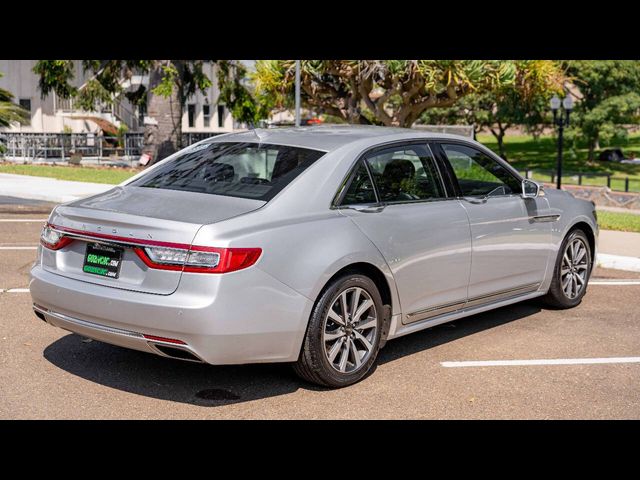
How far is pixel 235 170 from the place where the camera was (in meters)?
6.02

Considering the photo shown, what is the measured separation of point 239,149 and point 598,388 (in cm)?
295

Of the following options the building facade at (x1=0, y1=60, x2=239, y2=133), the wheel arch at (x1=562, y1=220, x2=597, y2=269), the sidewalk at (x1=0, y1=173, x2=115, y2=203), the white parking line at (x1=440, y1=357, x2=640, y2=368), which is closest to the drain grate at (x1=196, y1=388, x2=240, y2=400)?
the white parking line at (x1=440, y1=357, x2=640, y2=368)

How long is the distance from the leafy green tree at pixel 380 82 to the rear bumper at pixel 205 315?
18.4m

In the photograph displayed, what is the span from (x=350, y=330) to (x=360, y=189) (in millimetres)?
984

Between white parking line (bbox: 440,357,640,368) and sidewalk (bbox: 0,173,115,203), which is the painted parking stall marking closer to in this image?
white parking line (bbox: 440,357,640,368)

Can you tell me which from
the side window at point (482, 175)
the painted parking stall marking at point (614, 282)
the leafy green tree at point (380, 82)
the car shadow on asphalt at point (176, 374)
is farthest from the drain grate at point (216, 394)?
the leafy green tree at point (380, 82)

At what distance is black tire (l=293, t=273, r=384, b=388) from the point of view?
5.44 metres

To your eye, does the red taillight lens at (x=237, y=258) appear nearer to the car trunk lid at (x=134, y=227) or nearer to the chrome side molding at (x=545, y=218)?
the car trunk lid at (x=134, y=227)

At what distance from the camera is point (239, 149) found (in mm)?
6332

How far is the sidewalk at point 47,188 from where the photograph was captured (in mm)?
17984

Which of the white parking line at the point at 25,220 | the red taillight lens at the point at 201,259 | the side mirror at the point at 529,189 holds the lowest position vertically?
the white parking line at the point at 25,220
